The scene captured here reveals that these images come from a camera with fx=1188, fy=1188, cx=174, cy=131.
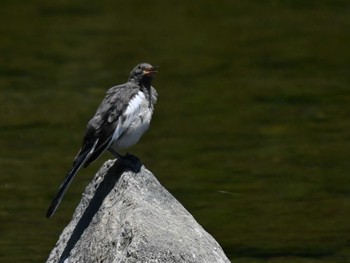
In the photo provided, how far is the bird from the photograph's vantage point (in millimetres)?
8945

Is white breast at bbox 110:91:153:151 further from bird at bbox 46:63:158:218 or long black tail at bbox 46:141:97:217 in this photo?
long black tail at bbox 46:141:97:217

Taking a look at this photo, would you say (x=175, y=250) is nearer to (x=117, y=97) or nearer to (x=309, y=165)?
(x=117, y=97)

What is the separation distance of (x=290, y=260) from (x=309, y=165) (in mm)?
3190

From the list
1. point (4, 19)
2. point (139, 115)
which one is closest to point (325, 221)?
point (139, 115)

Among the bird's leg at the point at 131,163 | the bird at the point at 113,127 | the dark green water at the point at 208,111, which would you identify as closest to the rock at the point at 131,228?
the bird's leg at the point at 131,163

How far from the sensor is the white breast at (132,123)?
901 cm

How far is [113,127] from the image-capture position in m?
8.97

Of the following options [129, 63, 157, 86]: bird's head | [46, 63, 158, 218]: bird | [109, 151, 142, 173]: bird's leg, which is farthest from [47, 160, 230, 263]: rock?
[129, 63, 157, 86]: bird's head

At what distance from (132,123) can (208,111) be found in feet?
25.8

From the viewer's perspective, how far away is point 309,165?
14.6 metres

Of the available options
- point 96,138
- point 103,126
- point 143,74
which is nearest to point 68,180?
point 96,138

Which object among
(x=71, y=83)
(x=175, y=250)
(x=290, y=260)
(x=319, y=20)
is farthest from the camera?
(x=319, y=20)

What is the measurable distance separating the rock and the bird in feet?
0.61

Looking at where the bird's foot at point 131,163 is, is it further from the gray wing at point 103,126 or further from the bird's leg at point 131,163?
the gray wing at point 103,126
